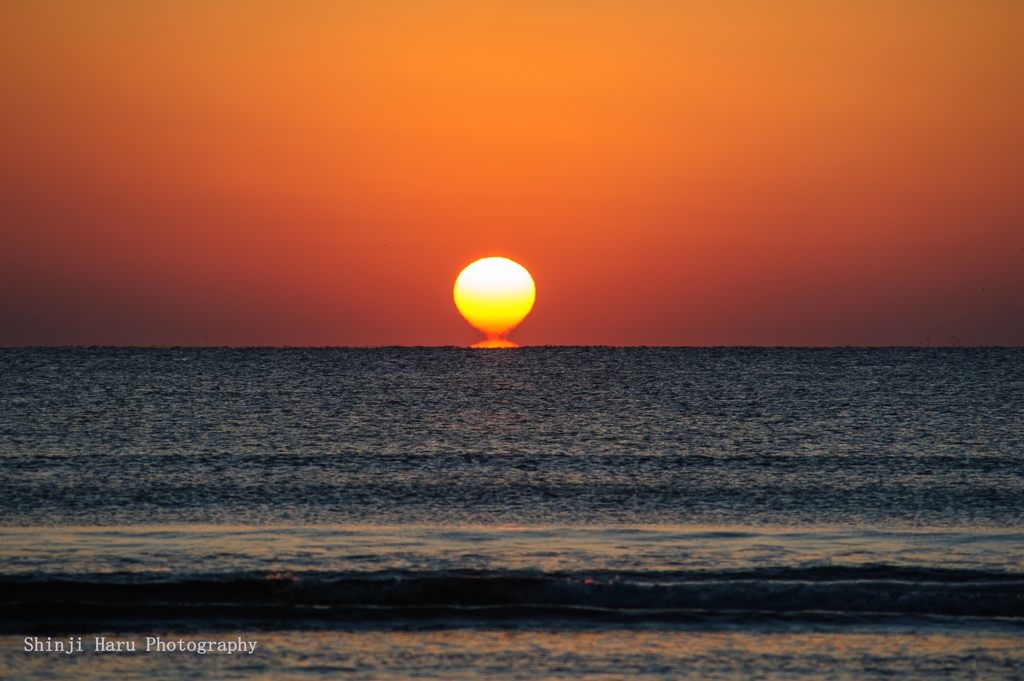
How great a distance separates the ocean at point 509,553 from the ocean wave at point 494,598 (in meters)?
0.05

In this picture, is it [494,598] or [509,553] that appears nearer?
[494,598]

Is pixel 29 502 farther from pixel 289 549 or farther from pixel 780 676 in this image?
pixel 780 676

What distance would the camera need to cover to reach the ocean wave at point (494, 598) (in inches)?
523

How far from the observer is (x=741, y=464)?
3466cm

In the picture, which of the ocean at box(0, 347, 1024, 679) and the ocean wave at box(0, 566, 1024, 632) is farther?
the ocean wave at box(0, 566, 1024, 632)

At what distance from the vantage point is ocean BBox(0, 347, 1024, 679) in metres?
11.7

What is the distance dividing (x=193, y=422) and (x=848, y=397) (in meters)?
48.2

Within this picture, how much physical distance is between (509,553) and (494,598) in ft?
9.36

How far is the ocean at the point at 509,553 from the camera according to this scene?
11.7 m

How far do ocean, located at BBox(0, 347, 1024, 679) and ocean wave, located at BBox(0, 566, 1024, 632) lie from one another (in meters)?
0.05

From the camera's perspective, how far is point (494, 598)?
554 inches

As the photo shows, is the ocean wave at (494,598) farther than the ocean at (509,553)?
Yes

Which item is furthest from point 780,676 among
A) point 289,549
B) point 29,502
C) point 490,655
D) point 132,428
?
point 132,428

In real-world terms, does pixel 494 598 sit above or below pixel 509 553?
below
